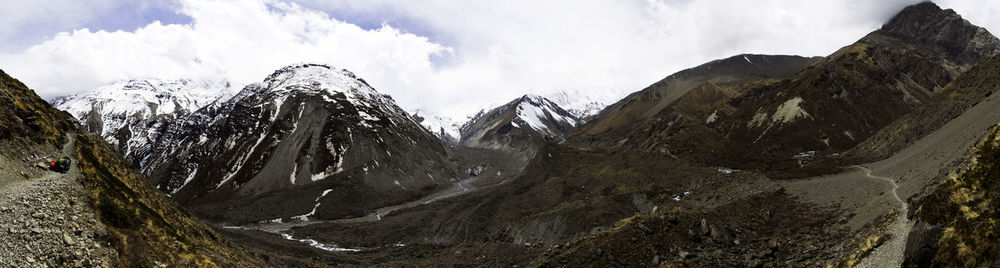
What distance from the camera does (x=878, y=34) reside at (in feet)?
594

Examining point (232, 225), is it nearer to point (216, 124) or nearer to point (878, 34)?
point (216, 124)

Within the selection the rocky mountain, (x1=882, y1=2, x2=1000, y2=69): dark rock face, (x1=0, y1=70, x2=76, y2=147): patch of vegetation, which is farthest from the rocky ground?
(x1=882, y1=2, x2=1000, y2=69): dark rock face

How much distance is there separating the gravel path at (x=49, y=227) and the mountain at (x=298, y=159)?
81.0m

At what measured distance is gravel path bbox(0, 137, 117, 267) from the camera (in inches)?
576

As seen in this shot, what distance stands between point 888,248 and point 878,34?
726 ft

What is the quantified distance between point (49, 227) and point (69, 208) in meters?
1.73

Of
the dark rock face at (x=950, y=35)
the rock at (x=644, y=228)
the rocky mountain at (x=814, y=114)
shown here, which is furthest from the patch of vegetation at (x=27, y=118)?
the dark rock face at (x=950, y=35)

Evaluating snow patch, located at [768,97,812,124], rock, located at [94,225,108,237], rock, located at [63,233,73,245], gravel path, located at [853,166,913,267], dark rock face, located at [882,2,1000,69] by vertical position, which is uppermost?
dark rock face, located at [882,2,1000,69]

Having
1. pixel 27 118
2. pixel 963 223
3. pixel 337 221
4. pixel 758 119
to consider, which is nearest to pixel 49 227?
pixel 27 118

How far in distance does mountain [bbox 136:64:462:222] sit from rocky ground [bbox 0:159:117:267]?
8113 cm

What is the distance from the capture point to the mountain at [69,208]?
15430 mm

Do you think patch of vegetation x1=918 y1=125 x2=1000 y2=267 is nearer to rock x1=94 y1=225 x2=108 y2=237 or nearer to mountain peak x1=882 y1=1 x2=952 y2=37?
rock x1=94 y1=225 x2=108 y2=237

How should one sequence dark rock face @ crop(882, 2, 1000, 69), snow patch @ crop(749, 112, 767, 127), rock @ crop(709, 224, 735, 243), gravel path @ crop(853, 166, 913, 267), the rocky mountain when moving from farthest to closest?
dark rock face @ crop(882, 2, 1000, 69)
snow patch @ crop(749, 112, 767, 127)
the rocky mountain
rock @ crop(709, 224, 735, 243)
gravel path @ crop(853, 166, 913, 267)

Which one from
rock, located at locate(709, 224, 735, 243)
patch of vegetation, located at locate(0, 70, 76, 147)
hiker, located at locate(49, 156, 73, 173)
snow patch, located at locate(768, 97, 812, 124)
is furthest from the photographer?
snow patch, located at locate(768, 97, 812, 124)
